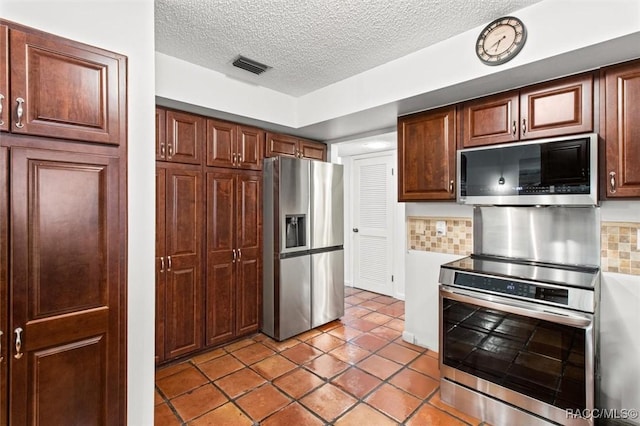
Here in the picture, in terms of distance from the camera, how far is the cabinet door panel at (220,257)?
2887 millimetres

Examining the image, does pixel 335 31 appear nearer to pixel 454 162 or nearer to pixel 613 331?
pixel 454 162

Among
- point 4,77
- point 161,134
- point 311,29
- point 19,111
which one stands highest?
point 311,29

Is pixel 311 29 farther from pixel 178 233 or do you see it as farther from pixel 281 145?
pixel 178 233

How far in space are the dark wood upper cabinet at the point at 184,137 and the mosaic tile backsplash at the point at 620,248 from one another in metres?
3.12

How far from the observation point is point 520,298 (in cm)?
187

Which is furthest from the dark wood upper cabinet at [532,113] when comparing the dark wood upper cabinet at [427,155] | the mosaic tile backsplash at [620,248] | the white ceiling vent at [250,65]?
the white ceiling vent at [250,65]

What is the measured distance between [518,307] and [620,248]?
805 millimetres

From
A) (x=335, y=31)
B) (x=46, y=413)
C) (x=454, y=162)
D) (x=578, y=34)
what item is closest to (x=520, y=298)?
(x=454, y=162)

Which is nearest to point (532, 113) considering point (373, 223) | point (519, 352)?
point (519, 352)

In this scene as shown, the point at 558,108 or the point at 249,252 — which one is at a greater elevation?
the point at 558,108

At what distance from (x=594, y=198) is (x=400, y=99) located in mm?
1422

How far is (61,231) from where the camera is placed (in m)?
1.42

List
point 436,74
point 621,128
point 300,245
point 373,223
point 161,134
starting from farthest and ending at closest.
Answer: point 373,223 → point 300,245 → point 161,134 → point 436,74 → point 621,128

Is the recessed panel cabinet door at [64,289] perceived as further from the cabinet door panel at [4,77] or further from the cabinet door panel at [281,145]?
the cabinet door panel at [281,145]
